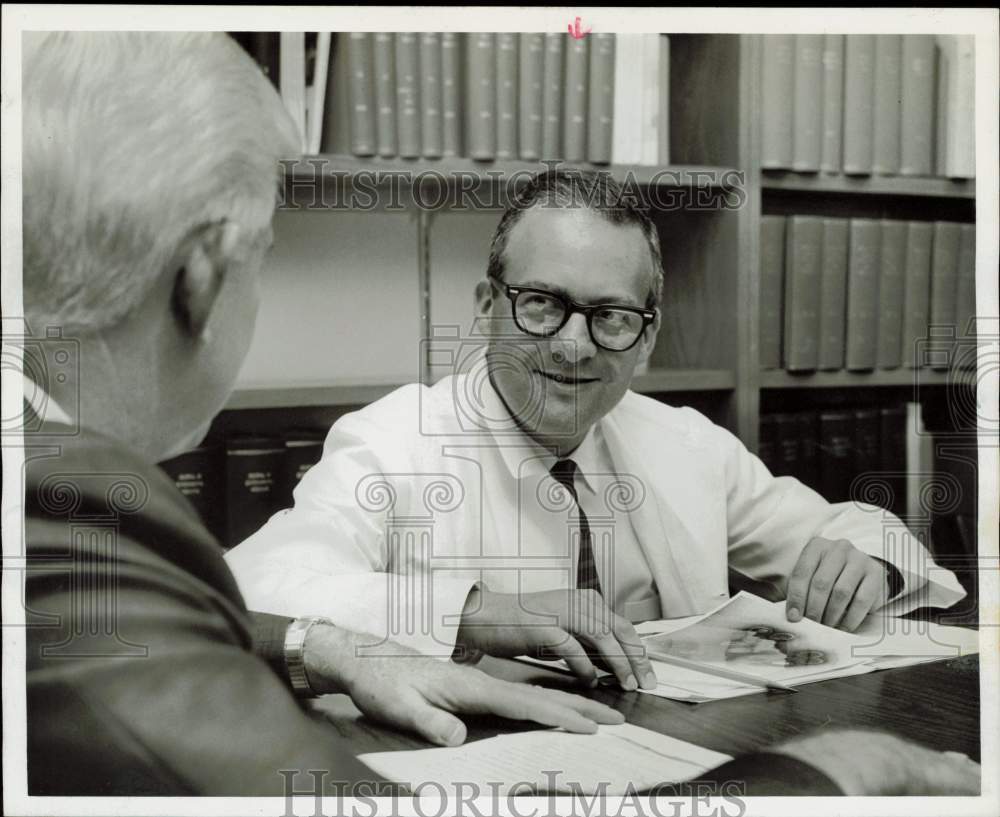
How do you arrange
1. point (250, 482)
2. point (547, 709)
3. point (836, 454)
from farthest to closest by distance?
point (836, 454)
point (250, 482)
point (547, 709)

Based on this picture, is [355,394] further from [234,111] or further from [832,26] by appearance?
[832,26]

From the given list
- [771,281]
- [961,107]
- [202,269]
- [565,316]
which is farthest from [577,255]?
[961,107]

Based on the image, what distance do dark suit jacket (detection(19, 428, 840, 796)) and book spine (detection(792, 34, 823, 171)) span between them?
0.71 meters

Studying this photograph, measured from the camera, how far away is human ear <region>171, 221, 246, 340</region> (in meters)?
0.95

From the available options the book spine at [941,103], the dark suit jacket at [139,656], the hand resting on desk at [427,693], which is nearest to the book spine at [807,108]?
the book spine at [941,103]

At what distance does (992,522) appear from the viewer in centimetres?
108

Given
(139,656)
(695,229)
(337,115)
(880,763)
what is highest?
(337,115)

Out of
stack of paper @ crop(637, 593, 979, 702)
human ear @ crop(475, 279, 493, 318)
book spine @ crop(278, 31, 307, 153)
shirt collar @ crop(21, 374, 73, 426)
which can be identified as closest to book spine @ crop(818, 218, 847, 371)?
stack of paper @ crop(637, 593, 979, 702)

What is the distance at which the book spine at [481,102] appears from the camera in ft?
3.45

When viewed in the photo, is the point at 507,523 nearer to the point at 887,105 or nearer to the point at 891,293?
the point at 891,293

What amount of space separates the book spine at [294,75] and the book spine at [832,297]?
0.65 meters

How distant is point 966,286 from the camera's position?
110 cm

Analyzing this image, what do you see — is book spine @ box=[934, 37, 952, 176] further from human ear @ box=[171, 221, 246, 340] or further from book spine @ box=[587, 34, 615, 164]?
human ear @ box=[171, 221, 246, 340]

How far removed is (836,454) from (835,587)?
17 cm
